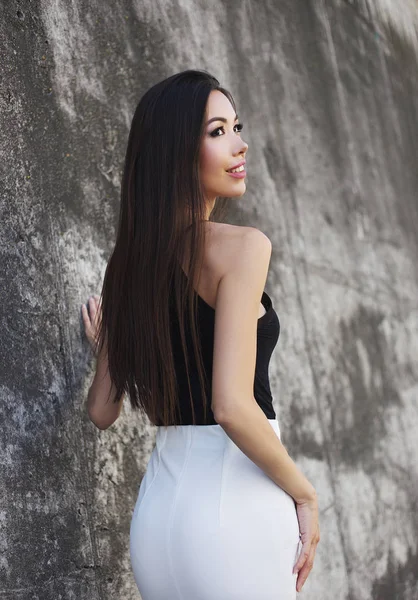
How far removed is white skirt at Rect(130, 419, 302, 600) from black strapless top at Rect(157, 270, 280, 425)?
4cm

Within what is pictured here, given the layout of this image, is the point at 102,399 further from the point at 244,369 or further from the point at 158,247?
the point at 244,369

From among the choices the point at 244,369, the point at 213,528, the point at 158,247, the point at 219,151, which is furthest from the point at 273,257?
the point at 213,528

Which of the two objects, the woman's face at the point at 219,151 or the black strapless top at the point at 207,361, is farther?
the woman's face at the point at 219,151

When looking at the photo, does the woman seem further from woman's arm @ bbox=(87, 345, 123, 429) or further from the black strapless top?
woman's arm @ bbox=(87, 345, 123, 429)

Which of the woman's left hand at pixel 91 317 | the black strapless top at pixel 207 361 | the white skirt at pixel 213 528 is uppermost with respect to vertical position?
the black strapless top at pixel 207 361

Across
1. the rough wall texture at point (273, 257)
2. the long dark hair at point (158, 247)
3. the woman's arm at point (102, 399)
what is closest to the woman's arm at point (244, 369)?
the long dark hair at point (158, 247)

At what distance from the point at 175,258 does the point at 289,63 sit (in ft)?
7.67

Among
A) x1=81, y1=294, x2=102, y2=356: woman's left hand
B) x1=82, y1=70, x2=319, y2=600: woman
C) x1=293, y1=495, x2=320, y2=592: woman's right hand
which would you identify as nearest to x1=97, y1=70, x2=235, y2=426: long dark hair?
x1=82, y1=70, x2=319, y2=600: woman

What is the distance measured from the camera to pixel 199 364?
2.06 meters

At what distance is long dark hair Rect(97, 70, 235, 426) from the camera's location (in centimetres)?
209

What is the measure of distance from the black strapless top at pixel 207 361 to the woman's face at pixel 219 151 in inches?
12.0

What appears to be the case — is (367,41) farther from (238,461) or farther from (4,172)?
(238,461)

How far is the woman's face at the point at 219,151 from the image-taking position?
2.21 m

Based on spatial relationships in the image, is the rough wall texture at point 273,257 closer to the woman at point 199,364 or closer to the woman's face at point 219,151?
the woman at point 199,364
